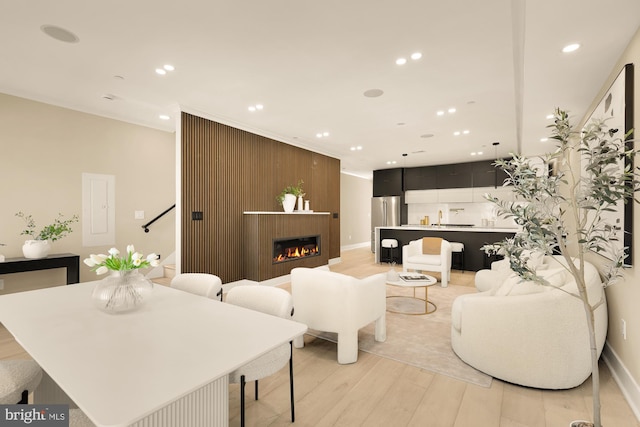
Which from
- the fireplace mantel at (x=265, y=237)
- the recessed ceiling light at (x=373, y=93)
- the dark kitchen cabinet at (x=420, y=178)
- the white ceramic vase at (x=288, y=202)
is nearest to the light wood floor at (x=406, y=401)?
the fireplace mantel at (x=265, y=237)

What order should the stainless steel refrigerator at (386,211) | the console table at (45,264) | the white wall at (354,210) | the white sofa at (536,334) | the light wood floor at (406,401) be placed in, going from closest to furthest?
the light wood floor at (406,401) → the white sofa at (536,334) → the console table at (45,264) → the stainless steel refrigerator at (386,211) → the white wall at (354,210)

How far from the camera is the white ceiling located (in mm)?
2264

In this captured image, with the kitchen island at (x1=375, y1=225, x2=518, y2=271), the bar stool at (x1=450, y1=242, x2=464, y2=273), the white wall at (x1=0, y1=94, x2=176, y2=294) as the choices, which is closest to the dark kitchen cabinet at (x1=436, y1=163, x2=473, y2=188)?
the kitchen island at (x1=375, y1=225, x2=518, y2=271)

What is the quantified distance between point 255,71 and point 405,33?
156cm

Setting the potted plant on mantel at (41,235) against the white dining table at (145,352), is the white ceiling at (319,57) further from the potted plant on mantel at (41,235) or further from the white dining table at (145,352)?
the white dining table at (145,352)

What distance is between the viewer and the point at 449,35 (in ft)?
8.54

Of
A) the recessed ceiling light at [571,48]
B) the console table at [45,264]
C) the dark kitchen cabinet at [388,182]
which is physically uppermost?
the recessed ceiling light at [571,48]

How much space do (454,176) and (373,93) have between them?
5592 mm

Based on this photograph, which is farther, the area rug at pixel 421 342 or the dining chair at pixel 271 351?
the area rug at pixel 421 342

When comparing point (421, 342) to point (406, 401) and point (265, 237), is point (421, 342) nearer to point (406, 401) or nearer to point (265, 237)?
point (406, 401)

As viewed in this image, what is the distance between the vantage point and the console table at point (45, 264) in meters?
3.53

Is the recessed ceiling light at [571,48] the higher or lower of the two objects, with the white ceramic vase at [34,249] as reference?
higher

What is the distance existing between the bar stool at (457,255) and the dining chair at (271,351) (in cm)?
546

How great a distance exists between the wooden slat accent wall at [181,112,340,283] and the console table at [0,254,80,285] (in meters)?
1.33
